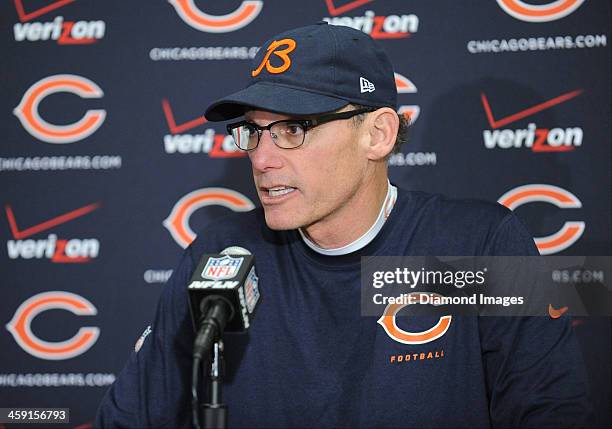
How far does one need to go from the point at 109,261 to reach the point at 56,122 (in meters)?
0.48

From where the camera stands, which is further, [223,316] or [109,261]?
[109,261]

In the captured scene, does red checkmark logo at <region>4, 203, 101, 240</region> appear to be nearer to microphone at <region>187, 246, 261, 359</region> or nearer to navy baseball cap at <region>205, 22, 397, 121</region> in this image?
navy baseball cap at <region>205, 22, 397, 121</region>

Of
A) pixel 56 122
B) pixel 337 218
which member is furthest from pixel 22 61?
pixel 337 218

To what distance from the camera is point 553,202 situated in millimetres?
A: 2154

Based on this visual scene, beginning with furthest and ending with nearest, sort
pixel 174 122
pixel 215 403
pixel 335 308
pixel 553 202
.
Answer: pixel 174 122
pixel 553 202
pixel 335 308
pixel 215 403

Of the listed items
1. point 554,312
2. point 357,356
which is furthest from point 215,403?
point 554,312

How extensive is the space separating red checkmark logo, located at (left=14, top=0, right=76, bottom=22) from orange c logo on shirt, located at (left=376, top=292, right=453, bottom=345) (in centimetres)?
156

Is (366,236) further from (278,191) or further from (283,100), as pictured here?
(283,100)

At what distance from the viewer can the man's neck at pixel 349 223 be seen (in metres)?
1.50

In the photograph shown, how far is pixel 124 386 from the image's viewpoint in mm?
1479

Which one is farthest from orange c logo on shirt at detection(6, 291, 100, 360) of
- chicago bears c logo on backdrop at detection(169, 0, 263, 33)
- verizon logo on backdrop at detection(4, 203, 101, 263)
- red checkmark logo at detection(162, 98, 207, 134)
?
chicago bears c logo on backdrop at detection(169, 0, 263, 33)

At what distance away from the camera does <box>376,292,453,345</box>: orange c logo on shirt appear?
55.3 inches

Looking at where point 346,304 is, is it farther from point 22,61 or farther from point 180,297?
point 22,61

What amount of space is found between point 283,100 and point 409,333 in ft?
1.72
